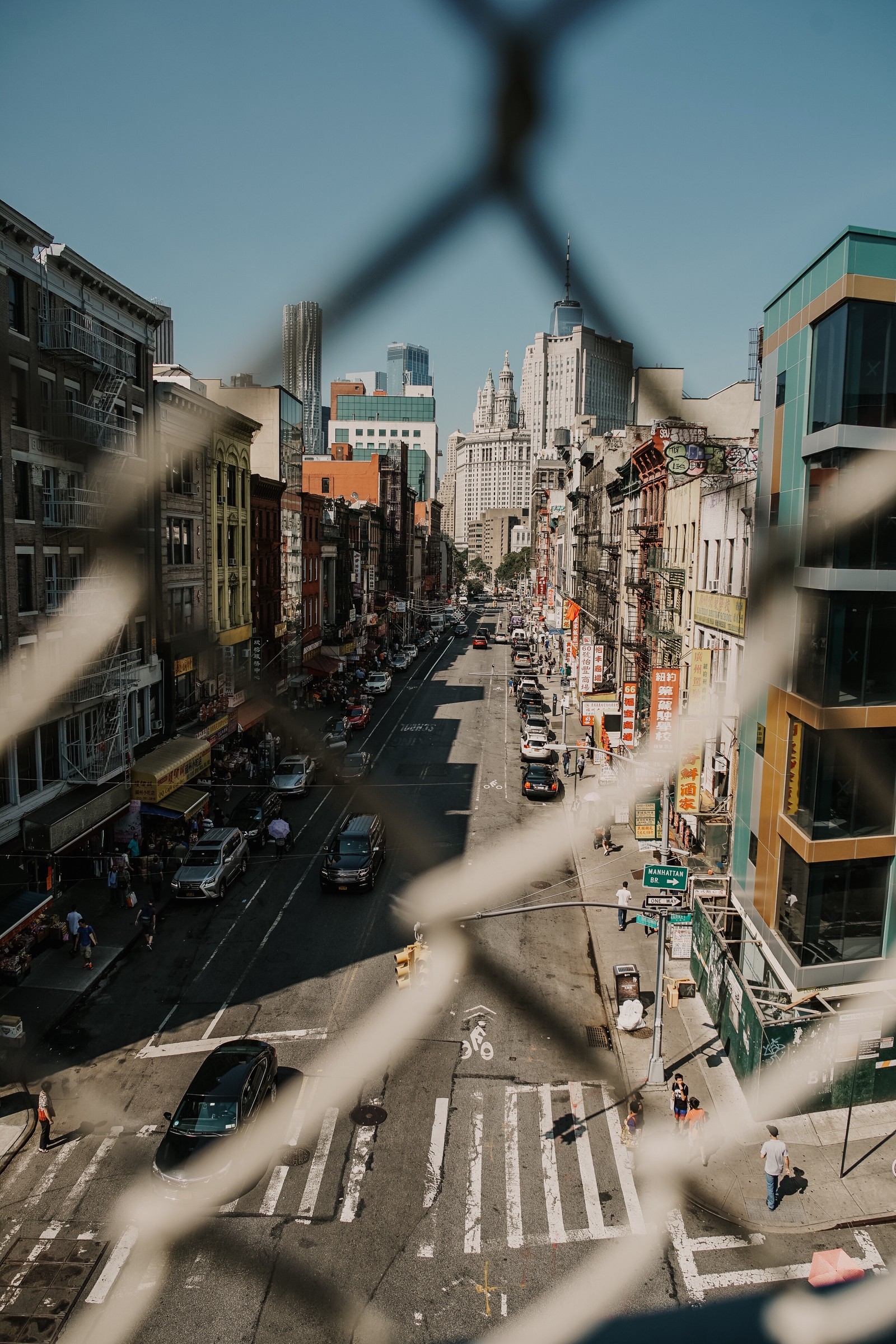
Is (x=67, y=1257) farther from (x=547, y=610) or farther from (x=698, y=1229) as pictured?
(x=547, y=610)

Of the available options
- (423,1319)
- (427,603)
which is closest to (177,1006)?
(423,1319)

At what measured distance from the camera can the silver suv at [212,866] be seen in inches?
1329

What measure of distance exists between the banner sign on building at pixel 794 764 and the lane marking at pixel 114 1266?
1534 centimetres

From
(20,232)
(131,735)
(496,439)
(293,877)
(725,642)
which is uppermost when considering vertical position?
(20,232)

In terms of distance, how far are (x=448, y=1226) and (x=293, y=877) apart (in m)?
20.5

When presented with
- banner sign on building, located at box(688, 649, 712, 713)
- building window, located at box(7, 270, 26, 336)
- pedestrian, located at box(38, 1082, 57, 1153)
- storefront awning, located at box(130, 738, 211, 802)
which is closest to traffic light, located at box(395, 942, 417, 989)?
pedestrian, located at box(38, 1082, 57, 1153)

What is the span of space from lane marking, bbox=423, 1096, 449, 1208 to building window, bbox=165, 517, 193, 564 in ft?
78.8

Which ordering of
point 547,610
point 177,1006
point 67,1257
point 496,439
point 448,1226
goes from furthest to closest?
point 547,610 → point 177,1006 → point 448,1226 → point 67,1257 → point 496,439

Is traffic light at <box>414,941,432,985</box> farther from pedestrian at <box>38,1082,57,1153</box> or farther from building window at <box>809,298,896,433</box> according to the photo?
building window at <box>809,298,896,433</box>

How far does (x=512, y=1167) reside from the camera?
19094 millimetres

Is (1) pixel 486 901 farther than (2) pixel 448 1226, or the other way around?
(1) pixel 486 901

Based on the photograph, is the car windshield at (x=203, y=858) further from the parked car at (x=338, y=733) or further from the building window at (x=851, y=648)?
the building window at (x=851, y=648)

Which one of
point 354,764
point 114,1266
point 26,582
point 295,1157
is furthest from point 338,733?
point 114,1266

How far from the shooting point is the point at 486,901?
32531 millimetres
